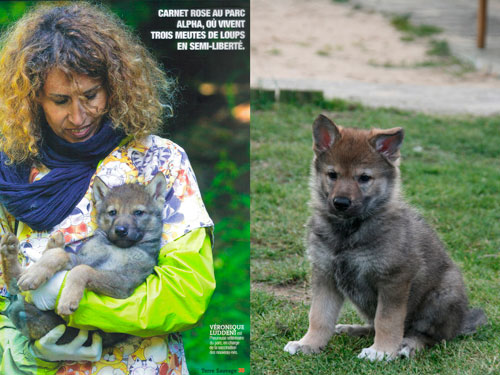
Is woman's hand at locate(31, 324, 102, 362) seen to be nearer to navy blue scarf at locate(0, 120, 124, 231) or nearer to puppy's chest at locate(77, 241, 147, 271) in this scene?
puppy's chest at locate(77, 241, 147, 271)

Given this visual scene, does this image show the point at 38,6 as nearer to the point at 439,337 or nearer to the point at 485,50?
the point at 439,337

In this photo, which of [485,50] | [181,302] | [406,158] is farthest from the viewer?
[485,50]

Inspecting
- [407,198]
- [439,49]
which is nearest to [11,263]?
[407,198]

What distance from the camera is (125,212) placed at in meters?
3.68

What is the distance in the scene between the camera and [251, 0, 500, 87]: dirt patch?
13977 millimetres

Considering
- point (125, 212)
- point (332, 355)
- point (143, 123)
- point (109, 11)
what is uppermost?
point (109, 11)

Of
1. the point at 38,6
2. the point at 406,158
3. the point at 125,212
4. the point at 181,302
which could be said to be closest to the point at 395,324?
the point at 181,302

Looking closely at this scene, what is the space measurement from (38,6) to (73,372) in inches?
79.0

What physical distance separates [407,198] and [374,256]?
3.03m

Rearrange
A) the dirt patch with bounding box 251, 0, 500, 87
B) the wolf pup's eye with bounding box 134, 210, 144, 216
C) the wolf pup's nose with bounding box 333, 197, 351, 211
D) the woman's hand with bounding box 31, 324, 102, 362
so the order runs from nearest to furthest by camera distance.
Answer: the woman's hand with bounding box 31, 324, 102, 362 → the wolf pup's eye with bounding box 134, 210, 144, 216 → the wolf pup's nose with bounding box 333, 197, 351, 211 → the dirt patch with bounding box 251, 0, 500, 87

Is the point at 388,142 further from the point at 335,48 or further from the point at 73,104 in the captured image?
the point at 335,48

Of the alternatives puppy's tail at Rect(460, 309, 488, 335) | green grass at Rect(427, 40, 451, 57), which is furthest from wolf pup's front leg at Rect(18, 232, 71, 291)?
green grass at Rect(427, 40, 451, 57)

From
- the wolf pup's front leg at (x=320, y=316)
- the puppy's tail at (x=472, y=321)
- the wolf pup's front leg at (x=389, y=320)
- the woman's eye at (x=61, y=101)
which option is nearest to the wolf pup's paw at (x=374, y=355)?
the wolf pup's front leg at (x=389, y=320)

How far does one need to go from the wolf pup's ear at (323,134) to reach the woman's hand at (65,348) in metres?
1.97
